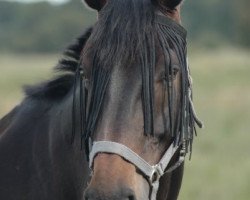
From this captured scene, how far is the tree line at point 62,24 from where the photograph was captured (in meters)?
49.6

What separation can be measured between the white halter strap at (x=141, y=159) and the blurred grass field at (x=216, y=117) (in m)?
1.18

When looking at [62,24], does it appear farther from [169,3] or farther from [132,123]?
[132,123]

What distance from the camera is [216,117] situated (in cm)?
1858

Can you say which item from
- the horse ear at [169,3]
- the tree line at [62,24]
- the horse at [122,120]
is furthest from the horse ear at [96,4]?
the tree line at [62,24]

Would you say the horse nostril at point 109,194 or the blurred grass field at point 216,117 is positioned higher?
the horse nostril at point 109,194

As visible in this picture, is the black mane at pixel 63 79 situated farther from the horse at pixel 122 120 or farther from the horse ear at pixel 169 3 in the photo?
the horse ear at pixel 169 3

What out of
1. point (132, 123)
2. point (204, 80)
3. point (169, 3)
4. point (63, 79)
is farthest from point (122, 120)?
point (204, 80)

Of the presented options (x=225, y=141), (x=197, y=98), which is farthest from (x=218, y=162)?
(x=197, y=98)

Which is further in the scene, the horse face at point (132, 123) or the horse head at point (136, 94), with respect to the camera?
the horse head at point (136, 94)

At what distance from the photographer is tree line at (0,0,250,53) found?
49594 mm

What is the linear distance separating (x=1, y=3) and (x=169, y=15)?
63106 mm

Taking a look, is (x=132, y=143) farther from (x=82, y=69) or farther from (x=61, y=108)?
(x=61, y=108)

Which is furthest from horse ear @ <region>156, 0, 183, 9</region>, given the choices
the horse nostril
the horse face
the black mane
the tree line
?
the tree line

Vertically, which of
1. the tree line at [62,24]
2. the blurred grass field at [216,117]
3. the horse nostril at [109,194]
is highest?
the horse nostril at [109,194]
